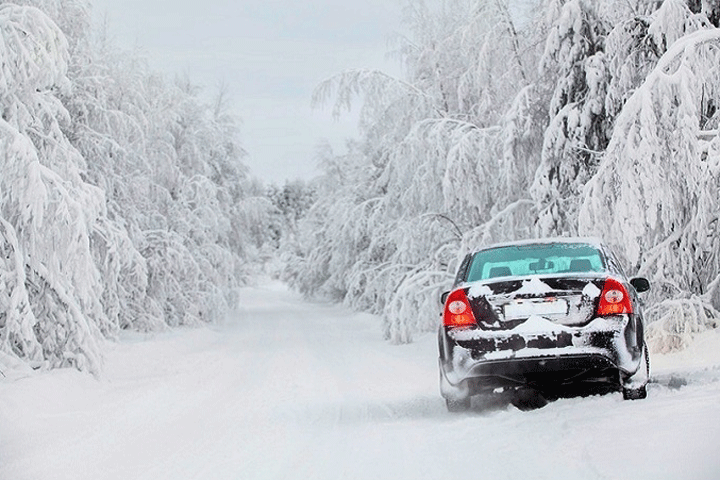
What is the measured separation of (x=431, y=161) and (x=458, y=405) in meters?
Answer: 10.5

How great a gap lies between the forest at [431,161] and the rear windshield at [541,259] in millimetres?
1823

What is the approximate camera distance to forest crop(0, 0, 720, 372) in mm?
9797

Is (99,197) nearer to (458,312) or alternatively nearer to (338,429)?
(338,429)

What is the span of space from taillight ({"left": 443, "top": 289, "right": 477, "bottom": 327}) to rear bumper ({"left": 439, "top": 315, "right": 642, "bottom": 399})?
3.2 inches

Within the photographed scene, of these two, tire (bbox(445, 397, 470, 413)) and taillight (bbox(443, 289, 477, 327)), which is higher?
taillight (bbox(443, 289, 477, 327))

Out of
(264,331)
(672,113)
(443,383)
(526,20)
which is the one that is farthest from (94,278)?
(264,331)

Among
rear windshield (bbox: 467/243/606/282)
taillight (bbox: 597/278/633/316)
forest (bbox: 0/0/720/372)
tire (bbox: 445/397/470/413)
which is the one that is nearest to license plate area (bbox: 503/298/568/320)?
taillight (bbox: 597/278/633/316)

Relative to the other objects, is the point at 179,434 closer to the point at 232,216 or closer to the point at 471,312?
the point at 471,312

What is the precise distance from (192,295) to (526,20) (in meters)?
15.4

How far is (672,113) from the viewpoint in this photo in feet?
30.8

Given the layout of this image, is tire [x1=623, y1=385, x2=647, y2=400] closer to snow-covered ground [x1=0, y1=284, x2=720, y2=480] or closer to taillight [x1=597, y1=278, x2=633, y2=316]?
snow-covered ground [x1=0, y1=284, x2=720, y2=480]

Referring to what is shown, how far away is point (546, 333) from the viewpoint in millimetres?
6945

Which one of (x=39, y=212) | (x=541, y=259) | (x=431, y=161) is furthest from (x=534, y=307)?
(x=431, y=161)

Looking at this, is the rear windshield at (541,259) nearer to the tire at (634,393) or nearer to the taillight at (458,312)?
the taillight at (458,312)
